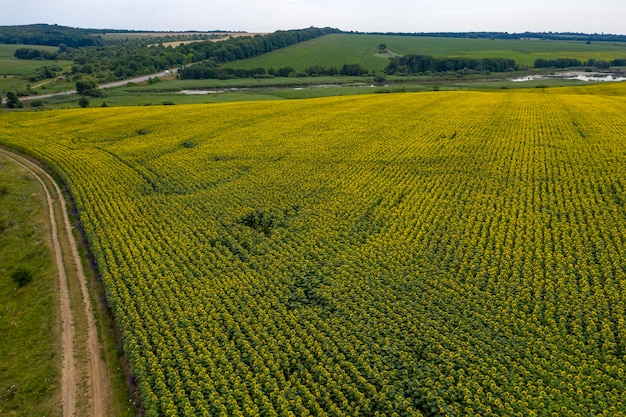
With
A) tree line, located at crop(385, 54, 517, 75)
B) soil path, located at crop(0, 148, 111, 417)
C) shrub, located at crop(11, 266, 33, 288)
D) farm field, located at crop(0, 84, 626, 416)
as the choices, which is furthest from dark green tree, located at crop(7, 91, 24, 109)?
tree line, located at crop(385, 54, 517, 75)

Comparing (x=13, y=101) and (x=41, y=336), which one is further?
(x=13, y=101)

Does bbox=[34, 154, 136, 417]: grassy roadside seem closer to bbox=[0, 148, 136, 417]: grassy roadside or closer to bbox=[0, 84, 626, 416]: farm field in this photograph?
bbox=[0, 148, 136, 417]: grassy roadside

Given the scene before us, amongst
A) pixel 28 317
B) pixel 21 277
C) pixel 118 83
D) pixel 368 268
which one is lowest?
pixel 28 317

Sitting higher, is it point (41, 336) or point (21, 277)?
point (21, 277)

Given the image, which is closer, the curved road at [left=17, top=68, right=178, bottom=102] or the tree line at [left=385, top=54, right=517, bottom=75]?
the curved road at [left=17, top=68, right=178, bottom=102]

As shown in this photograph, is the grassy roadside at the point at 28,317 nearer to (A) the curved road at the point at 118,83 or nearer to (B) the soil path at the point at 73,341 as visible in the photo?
(B) the soil path at the point at 73,341

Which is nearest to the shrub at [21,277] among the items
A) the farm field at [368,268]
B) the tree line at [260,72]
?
the farm field at [368,268]

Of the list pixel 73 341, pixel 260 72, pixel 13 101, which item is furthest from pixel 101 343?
pixel 260 72

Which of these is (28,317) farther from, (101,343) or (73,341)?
(101,343)
